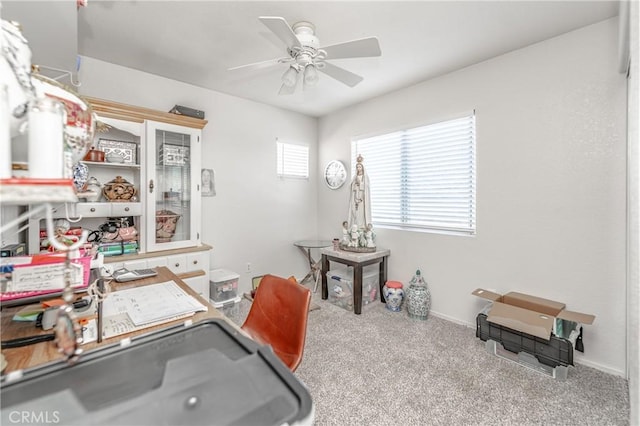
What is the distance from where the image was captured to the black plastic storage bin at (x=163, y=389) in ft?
1.72

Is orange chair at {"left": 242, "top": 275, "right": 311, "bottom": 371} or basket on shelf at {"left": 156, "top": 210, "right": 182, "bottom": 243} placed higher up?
basket on shelf at {"left": 156, "top": 210, "right": 182, "bottom": 243}

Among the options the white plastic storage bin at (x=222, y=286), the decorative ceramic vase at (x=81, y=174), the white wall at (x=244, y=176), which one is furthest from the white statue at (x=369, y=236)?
the decorative ceramic vase at (x=81, y=174)

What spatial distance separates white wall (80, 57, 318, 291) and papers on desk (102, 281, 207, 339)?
6.30 feet

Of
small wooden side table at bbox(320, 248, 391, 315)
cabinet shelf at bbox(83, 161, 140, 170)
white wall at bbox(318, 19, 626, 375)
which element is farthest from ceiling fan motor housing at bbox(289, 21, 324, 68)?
small wooden side table at bbox(320, 248, 391, 315)

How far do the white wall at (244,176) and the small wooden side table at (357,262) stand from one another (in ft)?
2.46

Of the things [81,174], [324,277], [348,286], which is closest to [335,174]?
[324,277]

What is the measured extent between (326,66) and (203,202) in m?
2.03

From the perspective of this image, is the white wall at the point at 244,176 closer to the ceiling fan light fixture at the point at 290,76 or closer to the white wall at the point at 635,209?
the ceiling fan light fixture at the point at 290,76

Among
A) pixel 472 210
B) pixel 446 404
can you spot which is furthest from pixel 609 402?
pixel 472 210

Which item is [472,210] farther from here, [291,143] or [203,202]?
[203,202]

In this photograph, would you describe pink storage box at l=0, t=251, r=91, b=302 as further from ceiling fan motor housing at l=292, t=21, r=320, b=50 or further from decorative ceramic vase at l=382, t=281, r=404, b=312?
decorative ceramic vase at l=382, t=281, r=404, b=312

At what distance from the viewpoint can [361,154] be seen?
3662 millimetres

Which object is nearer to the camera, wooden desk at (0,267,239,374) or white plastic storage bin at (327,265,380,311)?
wooden desk at (0,267,239,374)

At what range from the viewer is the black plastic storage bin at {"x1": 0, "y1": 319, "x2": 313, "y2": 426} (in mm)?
525
